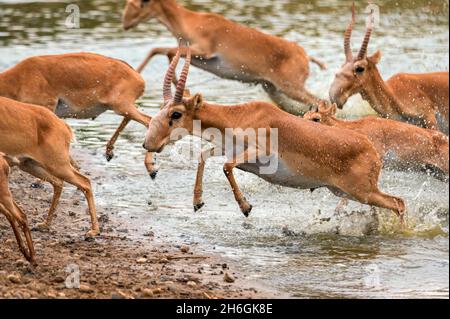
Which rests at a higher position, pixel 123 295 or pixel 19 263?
pixel 123 295

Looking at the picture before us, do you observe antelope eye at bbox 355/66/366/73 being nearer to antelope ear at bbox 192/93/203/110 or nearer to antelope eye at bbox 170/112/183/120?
antelope ear at bbox 192/93/203/110

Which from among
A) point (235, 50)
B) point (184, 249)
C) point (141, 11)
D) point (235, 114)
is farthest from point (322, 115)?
point (141, 11)

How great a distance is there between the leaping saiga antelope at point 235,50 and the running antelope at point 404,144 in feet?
13.4

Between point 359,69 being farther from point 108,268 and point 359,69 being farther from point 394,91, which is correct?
point 108,268

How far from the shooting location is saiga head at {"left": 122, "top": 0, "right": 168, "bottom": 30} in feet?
56.9

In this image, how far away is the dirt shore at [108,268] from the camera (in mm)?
9430

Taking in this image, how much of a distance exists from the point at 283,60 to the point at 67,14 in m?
8.12

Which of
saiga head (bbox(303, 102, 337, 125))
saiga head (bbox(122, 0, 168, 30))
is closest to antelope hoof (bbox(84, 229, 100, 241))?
saiga head (bbox(303, 102, 337, 125))

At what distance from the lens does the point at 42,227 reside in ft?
37.7

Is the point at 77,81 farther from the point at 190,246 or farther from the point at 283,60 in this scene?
the point at 283,60

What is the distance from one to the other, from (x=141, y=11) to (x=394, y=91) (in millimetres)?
4107

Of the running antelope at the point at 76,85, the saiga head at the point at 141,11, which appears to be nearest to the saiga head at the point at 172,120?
the running antelope at the point at 76,85

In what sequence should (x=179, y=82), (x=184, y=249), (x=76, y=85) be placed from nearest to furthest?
(x=184, y=249)
(x=179, y=82)
(x=76, y=85)
